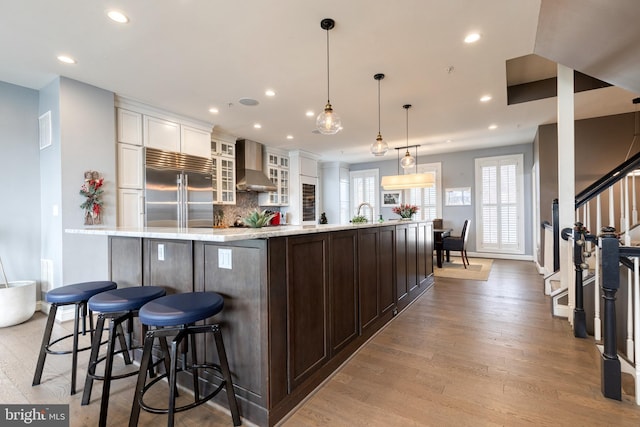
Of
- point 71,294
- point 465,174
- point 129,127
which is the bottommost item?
point 71,294

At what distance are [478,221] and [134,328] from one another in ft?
24.9

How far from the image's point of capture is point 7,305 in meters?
3.12

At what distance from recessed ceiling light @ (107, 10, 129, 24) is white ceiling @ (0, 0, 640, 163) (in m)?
0.05

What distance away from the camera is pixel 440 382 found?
2045 mm

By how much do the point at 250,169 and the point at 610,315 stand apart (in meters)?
5.83

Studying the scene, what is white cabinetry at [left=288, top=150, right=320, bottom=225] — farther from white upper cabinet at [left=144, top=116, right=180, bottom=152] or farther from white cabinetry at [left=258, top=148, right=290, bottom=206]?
white upper cabinet at [left=144, top=116, right=180, bottom=152]

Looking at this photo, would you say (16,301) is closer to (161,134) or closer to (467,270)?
(161,134)

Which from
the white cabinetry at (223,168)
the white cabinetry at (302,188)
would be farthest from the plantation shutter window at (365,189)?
the white cabinetry at (223,168)

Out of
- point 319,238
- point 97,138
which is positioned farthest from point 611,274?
point 97,138

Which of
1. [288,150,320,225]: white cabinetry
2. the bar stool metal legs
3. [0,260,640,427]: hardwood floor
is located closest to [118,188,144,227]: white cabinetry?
[0,260,640,427]: hardwood floor

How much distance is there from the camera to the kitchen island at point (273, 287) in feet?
5.40

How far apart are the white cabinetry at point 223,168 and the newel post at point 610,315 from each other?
17.4 ft

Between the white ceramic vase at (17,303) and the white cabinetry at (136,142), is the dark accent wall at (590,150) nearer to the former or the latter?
the white cabinetry at (136,142)

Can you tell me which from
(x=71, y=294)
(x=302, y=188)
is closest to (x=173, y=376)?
(x=71, y=294)
